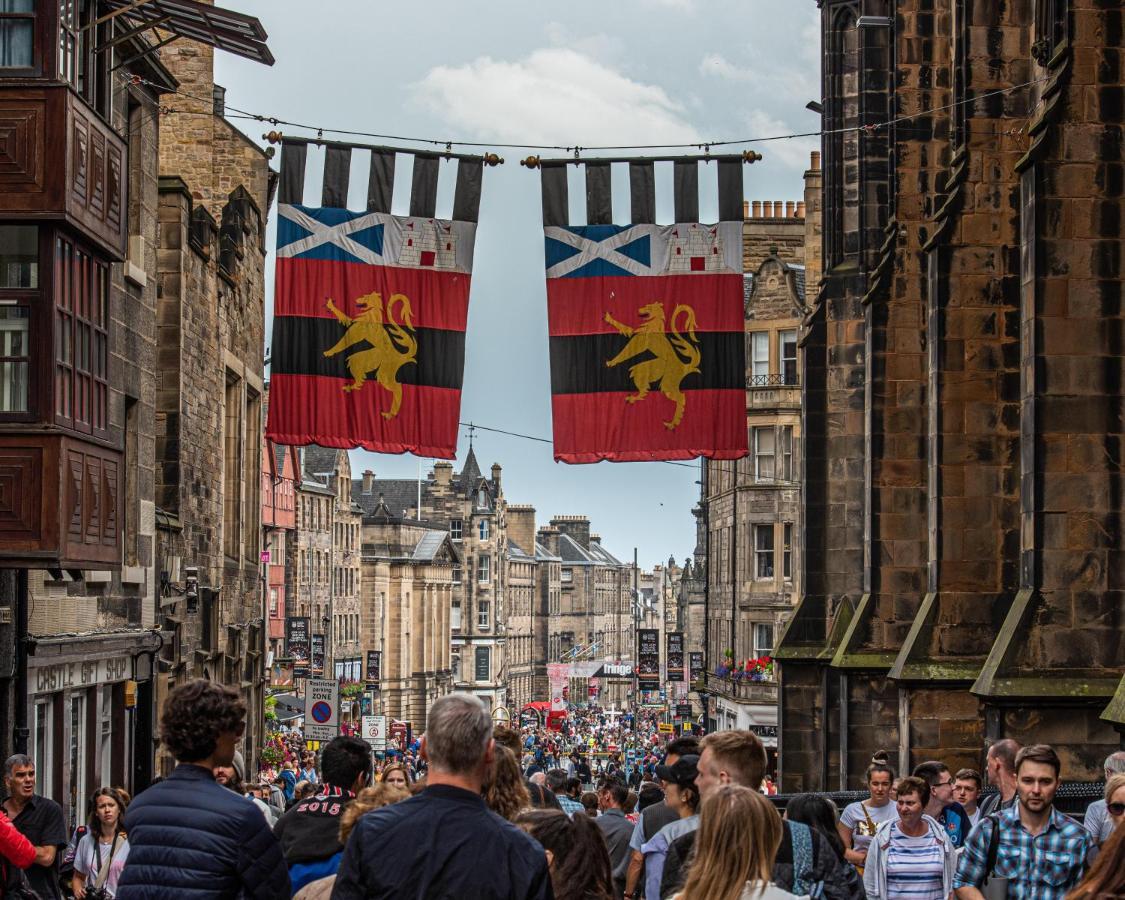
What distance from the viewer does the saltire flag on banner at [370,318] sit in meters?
21.4

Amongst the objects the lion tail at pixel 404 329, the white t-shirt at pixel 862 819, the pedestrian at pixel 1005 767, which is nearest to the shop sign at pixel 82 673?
the lion tail at pixel 404 329

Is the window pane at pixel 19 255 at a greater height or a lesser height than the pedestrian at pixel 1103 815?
greater

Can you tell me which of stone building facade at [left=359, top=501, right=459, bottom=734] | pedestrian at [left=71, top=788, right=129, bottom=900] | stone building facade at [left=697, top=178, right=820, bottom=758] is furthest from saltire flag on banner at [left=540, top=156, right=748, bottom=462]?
stone building facade at [left=359, top=501, right=459, bottom=734]

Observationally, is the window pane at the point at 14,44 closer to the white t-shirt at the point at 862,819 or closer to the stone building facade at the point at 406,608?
the white t-shirt at the point at 862,819

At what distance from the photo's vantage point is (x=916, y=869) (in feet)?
31.3

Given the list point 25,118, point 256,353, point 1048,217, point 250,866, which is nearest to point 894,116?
point 1048,217

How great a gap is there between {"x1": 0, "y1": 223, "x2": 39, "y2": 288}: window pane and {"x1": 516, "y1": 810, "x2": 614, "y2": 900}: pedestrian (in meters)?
9.75

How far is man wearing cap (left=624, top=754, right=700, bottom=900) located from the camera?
7926mm

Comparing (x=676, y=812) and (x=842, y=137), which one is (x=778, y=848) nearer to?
(x=676, y=812)

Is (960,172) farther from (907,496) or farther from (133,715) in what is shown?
(133,715)

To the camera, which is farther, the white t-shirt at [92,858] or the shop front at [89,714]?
the shop front at [89,714]

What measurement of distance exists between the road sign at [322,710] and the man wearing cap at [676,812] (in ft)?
60.0

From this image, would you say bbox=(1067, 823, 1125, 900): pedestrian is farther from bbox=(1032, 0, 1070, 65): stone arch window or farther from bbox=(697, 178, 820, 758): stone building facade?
bbox=(697, 178, 820, 758): stone building facade

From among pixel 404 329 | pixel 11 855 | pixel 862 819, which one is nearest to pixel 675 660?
pixel 404 329
